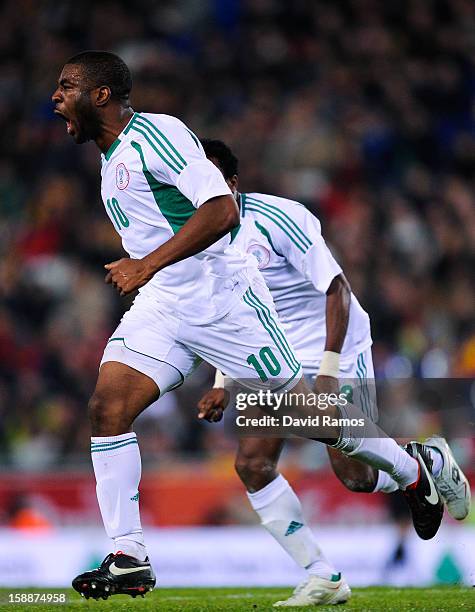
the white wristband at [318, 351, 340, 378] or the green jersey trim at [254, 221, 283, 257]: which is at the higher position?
the green jersey trim at [254, 221, 283, 257]

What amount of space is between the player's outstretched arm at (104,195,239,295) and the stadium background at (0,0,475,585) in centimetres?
430

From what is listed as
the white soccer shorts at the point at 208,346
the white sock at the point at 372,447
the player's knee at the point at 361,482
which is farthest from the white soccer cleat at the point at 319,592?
the white soccer shorts at the point at 208,346

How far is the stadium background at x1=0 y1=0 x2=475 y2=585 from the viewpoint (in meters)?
9.78

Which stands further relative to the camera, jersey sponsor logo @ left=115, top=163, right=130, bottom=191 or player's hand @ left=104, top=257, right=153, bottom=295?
jersey sponsor logo @ left=115, top=163, right=130, bottom=191

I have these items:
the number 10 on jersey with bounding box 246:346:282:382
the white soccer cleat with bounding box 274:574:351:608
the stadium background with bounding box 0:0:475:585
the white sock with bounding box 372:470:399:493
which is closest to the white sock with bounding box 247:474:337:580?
the white soccer cleat with bounding box 274:574:351:608

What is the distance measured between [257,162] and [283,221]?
23.1ft

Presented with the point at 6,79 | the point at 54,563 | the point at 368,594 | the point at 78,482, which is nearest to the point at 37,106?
the point at 6,79

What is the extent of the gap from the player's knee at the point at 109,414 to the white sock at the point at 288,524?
1.40 m

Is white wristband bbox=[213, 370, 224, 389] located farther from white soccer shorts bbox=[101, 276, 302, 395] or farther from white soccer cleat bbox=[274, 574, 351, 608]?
white soccer cleat bbox=[274, 574, 351, 608]

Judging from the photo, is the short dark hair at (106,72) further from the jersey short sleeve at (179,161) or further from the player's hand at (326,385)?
the player's hand at (326,385)

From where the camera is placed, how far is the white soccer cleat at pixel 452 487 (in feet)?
21.8

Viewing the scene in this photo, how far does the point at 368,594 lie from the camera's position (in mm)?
7059

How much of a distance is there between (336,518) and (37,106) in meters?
6.39

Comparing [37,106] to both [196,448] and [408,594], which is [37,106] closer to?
[196,448]
